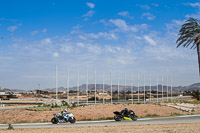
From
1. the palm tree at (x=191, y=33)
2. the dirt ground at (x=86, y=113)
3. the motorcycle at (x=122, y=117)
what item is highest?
the palm tree at (x=191, y=33)

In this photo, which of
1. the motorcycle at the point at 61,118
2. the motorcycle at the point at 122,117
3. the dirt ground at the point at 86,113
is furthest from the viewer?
the dirt ground at the point at 86,113

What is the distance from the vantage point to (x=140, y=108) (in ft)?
127

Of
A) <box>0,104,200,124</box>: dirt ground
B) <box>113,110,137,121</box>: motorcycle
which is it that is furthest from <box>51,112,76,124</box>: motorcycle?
<box>0,104,200,124</box>: dirt ground

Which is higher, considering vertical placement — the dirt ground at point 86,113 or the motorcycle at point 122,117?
the motorcycle at point 122,117

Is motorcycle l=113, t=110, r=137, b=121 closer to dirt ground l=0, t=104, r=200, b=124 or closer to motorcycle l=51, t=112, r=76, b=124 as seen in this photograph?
motorcycle l=51, t=112, r=76, b=124

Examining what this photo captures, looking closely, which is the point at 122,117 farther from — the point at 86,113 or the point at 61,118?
the point at 86,113

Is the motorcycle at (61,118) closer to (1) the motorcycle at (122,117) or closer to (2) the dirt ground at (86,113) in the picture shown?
(1) the motorcycle at (122,117)

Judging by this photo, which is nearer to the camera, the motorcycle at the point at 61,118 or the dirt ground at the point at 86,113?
the motorcycle at the point at 61,118

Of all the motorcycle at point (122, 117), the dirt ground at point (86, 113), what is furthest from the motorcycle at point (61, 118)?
the dirt ground at point (86, 113)

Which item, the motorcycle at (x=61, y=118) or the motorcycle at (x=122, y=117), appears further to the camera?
the motorcycle at (x=122, y=117)

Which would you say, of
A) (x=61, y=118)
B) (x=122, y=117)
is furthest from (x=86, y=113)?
(x=61, y=118)

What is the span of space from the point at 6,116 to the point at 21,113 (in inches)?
83.5

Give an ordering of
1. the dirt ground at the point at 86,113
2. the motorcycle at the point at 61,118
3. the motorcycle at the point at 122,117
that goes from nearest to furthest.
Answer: the motorcycle at the point at 61,118 → the motorcycle at the point at 122,117 → the dirt ground at the point at 86,113

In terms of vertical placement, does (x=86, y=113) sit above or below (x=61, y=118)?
below
